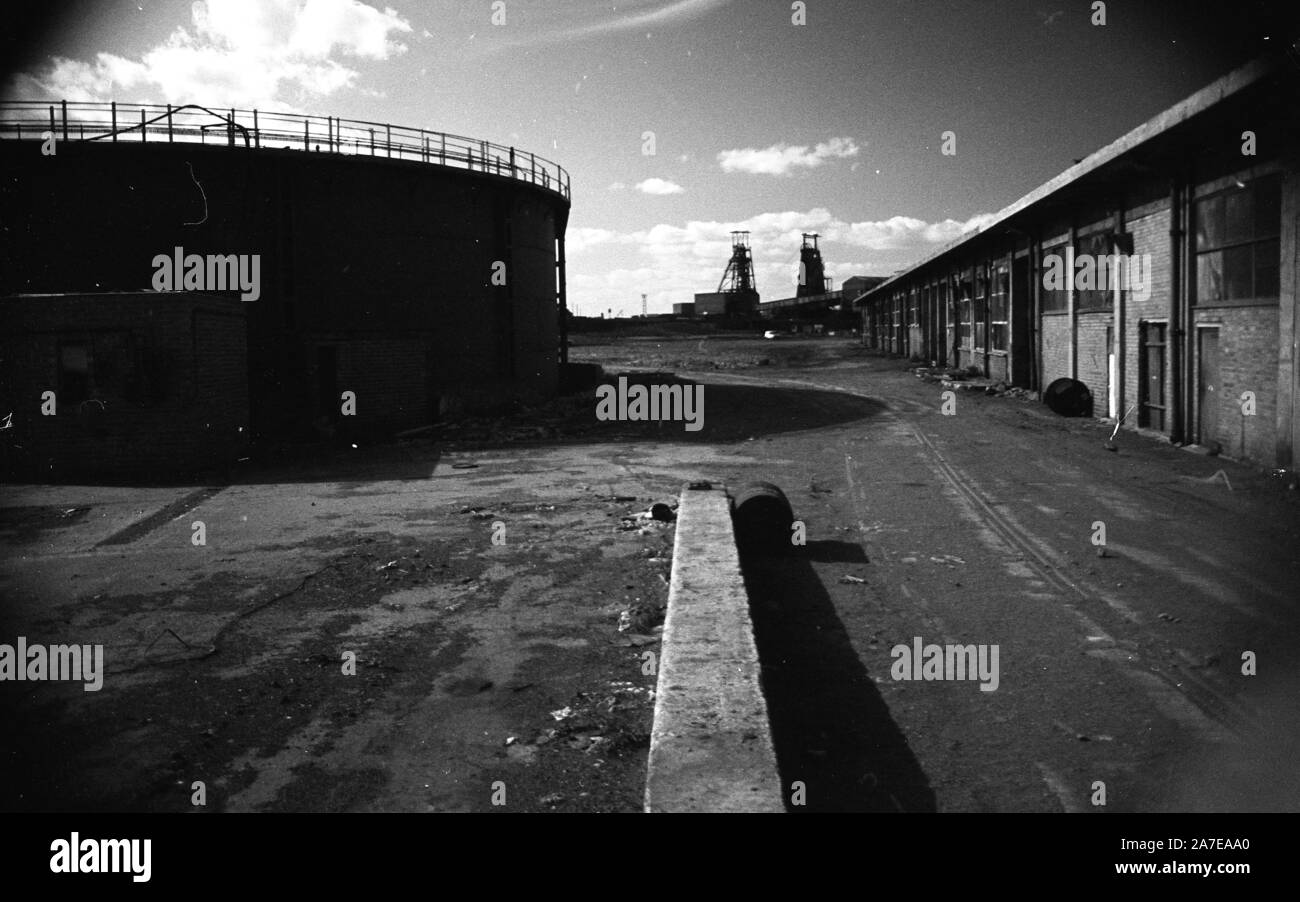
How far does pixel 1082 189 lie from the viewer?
65.9 ft

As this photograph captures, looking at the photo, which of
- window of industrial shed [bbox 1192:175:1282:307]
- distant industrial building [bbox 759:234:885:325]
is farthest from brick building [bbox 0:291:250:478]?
distant industrial building [bbox 759:234:885:325]

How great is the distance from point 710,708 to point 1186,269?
1463 cm

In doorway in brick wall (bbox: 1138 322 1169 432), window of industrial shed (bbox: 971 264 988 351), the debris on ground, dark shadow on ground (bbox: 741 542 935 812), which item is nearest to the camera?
dark shadow on ground (bbox: 741 542 935 812)

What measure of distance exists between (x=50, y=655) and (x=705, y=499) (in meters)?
6.20

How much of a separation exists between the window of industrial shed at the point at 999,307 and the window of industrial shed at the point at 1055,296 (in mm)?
3601

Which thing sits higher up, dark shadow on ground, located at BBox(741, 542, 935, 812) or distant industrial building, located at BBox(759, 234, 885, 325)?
distant industrial building, located at BBox(759, 234, 885, 325)

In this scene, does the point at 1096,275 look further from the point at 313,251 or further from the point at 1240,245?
the point at 313,251

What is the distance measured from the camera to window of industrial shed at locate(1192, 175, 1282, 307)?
13273 mm

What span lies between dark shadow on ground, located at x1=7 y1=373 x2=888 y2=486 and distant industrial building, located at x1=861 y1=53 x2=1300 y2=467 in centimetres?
505

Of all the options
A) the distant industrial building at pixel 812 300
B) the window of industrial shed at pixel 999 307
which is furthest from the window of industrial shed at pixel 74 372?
the distant industrial building at pixel 812 300

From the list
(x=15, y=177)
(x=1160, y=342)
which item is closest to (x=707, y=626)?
(x=1160, y=342)

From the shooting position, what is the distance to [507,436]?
1981 cm

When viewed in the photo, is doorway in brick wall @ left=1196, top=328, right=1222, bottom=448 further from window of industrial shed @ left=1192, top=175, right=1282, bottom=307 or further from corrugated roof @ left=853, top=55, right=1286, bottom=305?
corrugated roof @ left=853, top=55, right=1286, bottom=305

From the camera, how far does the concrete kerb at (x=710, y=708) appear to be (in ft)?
12.7
